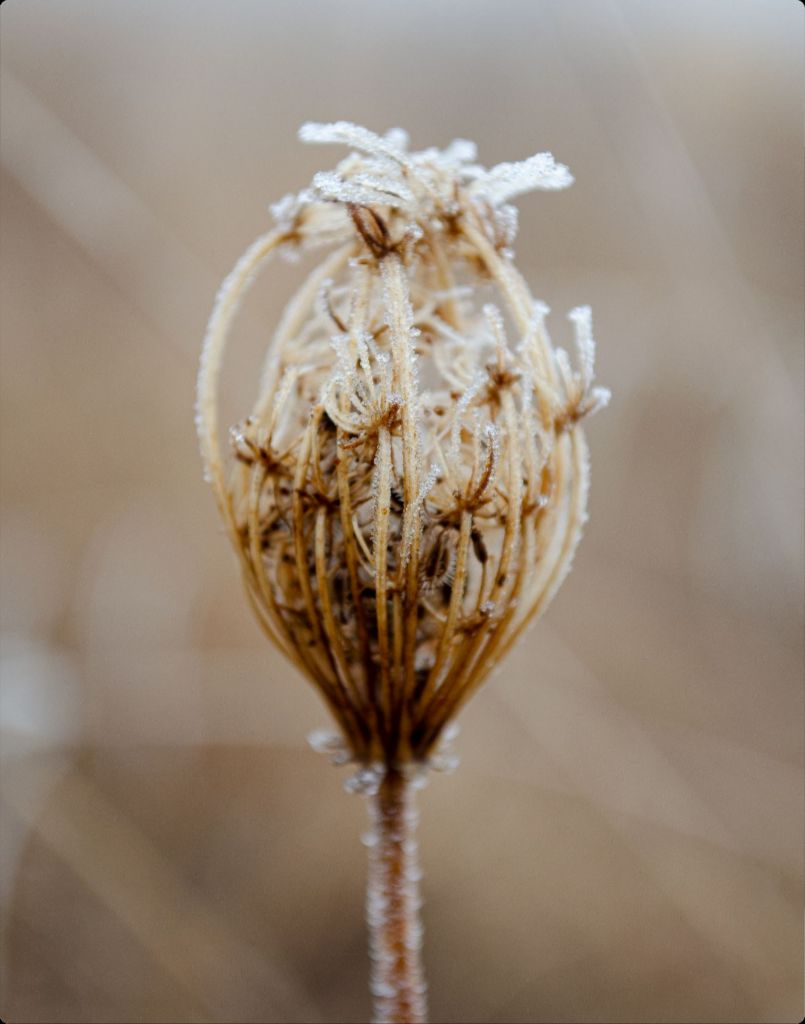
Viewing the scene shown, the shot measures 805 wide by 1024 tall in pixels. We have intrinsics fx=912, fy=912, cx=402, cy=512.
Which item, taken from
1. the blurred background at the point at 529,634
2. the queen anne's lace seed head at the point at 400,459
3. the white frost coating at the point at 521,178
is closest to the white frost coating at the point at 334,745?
the queen anne's lace seed head at the point at 400,459

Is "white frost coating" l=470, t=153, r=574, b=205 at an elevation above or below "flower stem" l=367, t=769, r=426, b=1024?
above

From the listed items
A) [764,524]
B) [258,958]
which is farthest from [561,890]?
[764,524]

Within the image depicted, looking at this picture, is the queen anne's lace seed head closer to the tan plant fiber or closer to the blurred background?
the tan plant fiber

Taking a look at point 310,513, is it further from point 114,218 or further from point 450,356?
point 114,218

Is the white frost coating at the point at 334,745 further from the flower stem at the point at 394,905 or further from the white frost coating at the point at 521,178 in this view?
the white frost coating at the point at 521,178

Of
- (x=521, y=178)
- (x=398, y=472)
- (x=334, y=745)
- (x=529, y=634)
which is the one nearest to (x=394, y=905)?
(x=334, y=745)

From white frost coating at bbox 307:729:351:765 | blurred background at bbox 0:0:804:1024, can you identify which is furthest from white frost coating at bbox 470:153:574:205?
blurred background at bbox 0:0:804:1024

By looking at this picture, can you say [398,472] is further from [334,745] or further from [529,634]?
[529,634]
